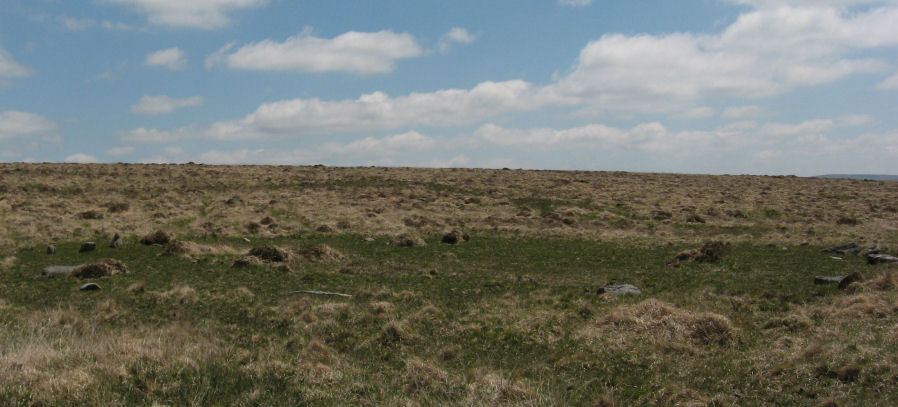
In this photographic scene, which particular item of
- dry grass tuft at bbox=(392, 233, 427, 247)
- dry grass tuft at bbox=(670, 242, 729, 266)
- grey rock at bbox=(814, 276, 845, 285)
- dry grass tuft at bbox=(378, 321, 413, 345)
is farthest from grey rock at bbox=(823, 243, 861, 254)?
dry grass tuft at bbox=(378, 321, 413, 345)

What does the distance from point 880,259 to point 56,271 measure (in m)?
32.3

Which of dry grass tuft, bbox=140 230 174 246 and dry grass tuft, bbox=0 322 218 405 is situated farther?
dry grass tuft, bbox=140 230 174 246

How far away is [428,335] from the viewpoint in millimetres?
15898

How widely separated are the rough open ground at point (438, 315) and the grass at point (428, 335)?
7 centimetres

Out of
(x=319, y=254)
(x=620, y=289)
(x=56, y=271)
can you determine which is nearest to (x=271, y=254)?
(x=319, y=254)

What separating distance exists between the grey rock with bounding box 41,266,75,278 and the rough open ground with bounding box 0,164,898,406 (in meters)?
0.56

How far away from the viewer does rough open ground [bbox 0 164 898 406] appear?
37.2ft

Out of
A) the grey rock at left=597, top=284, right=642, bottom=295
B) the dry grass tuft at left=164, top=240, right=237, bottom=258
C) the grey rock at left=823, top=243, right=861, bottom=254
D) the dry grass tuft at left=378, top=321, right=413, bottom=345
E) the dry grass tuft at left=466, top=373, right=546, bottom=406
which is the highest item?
the grey rock at left=823, top=243, right=861, bottom=254

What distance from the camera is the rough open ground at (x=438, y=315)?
37.2 ft

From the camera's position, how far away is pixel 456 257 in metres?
28.5

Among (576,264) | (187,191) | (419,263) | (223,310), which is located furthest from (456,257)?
(187,191)

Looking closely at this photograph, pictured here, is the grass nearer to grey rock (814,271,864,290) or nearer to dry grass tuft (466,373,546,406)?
dry grass tuft (466,373,546,406)

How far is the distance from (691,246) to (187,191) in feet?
146

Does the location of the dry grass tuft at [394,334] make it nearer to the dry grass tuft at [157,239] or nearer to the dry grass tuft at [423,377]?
the dry grass tuft at [423,377]
